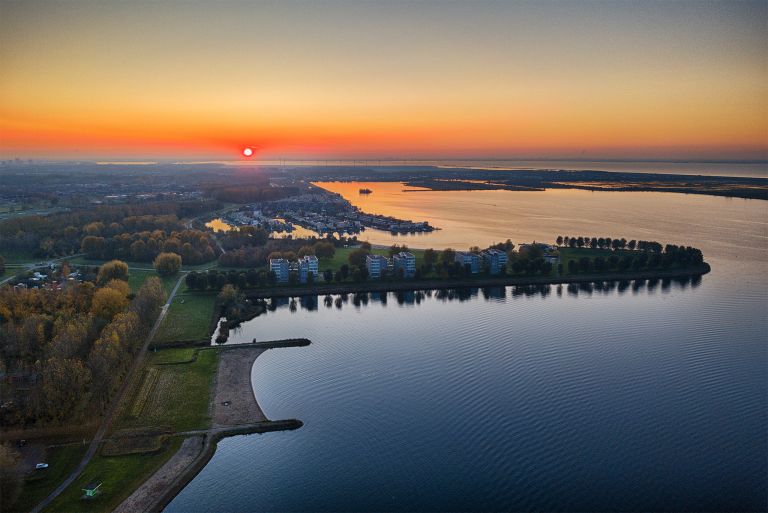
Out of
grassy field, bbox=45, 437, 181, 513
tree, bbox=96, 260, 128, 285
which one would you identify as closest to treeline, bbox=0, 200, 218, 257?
tree, bbox=96, 260, 128, 285

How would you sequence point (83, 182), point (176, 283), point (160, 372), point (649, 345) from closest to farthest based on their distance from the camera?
point (160, 372), point (649, 345), point (176, 283), point (83, 182)

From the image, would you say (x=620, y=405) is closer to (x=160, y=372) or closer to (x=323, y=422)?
(x=323, y=422)

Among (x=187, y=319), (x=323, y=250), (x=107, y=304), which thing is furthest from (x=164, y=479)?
(x=323, y=250)

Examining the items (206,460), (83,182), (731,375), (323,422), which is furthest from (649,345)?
(83,182)

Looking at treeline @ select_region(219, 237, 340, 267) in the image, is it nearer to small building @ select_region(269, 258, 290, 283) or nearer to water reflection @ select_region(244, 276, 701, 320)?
small building @ select_region(269, 258, 290, 283)

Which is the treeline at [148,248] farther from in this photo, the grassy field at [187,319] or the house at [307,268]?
the grassy field at [187,319]

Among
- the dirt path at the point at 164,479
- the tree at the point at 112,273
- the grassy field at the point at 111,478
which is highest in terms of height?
the tree at the point at 112,273

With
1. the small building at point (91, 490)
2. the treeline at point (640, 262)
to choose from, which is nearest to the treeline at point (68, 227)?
the small building at point (91, 490)

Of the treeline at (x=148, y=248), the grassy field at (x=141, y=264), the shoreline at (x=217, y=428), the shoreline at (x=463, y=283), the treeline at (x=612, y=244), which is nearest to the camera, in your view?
the shoreline at (x=217, y=428)
